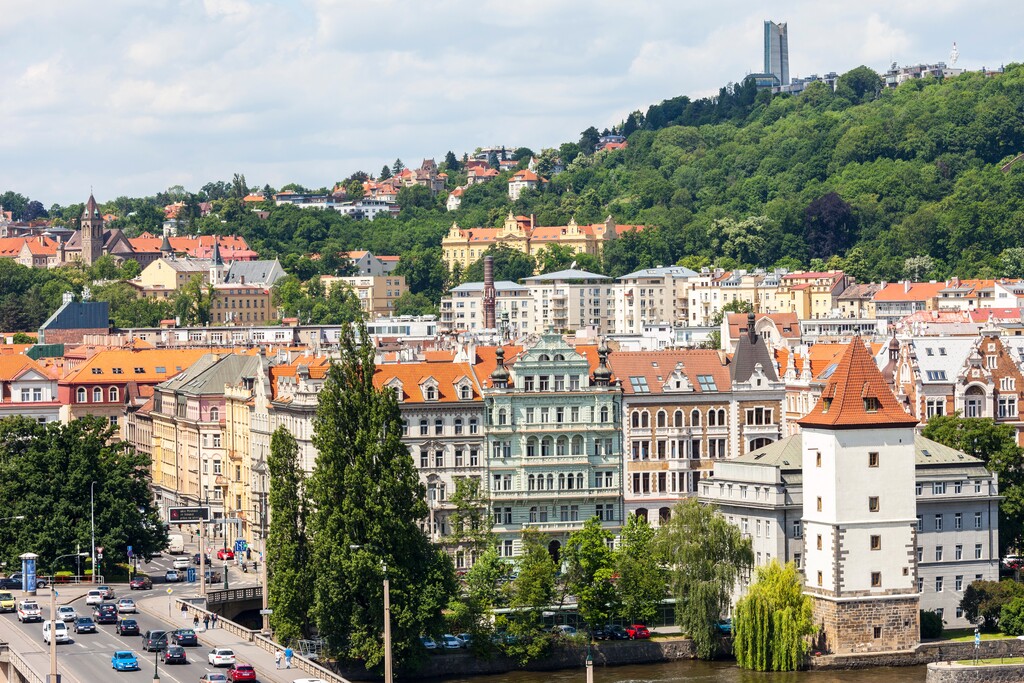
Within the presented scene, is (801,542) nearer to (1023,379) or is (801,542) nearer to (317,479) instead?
(317,479)

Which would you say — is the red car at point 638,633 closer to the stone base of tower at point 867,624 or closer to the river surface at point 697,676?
the river surface at point 697,676

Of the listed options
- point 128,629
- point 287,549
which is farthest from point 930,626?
point 128,629

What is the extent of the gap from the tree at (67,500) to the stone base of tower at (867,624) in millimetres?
35320

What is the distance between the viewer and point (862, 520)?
310 feet

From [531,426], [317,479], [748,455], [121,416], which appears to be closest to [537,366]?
[531,426]

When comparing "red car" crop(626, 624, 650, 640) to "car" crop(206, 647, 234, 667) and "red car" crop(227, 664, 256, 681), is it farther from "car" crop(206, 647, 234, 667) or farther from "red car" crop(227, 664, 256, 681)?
"red car" crop(227, 664, 256, 681)

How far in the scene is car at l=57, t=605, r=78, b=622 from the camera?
9612cm

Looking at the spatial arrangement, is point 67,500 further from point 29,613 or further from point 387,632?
point 387,632

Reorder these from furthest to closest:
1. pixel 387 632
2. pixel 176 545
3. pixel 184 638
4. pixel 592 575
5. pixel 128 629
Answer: pixel 176 545
pixel 592 575
pixel 128 629
pixel 184 638
pixel 387 632

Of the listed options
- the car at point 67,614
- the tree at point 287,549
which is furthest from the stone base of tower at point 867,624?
the car at point 67,614

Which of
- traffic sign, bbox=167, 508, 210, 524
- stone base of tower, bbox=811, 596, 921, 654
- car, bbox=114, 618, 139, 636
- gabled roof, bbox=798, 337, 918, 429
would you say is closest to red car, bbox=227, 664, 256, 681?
car, bbox=114, 618, 139, 636

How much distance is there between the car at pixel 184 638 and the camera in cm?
9019

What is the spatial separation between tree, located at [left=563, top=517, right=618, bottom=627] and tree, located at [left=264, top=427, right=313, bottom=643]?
11520mm

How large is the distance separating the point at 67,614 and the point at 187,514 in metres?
21.4
